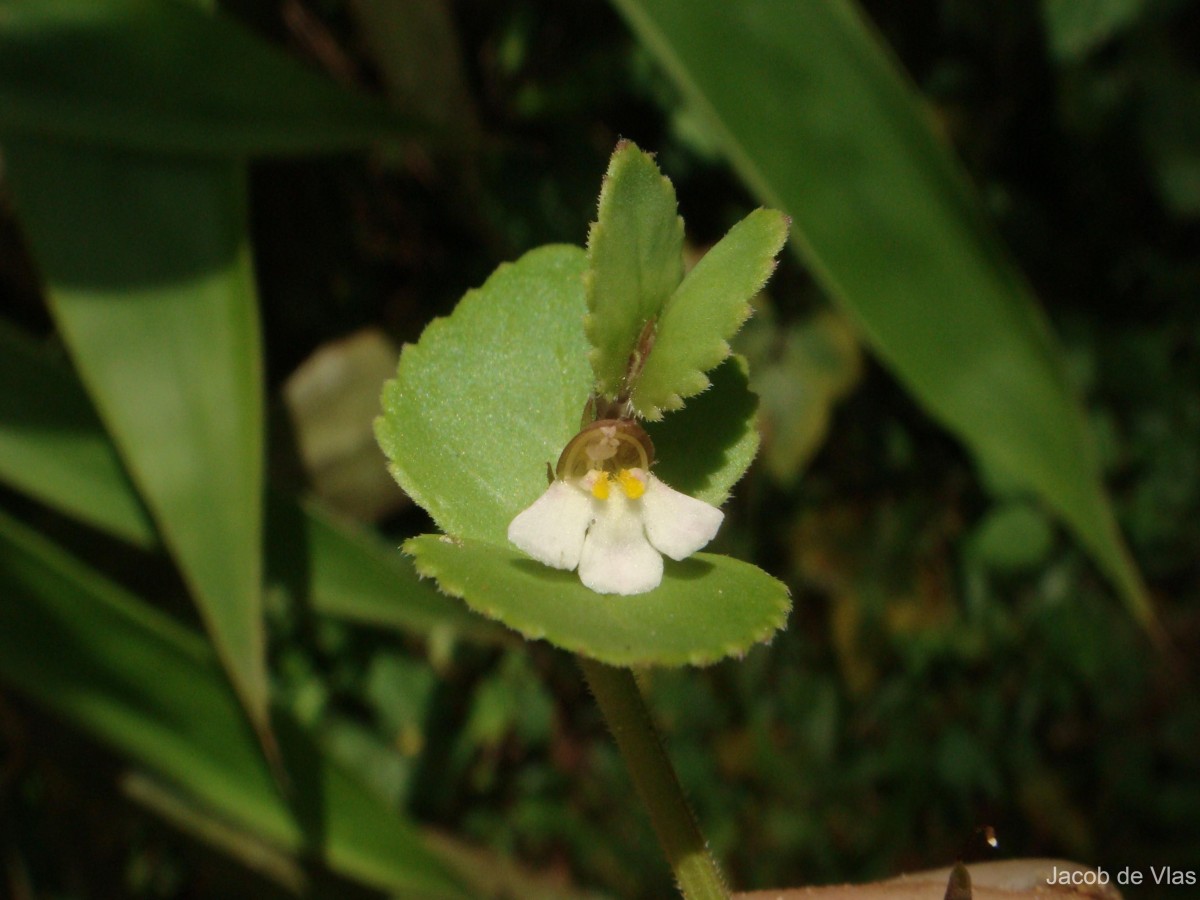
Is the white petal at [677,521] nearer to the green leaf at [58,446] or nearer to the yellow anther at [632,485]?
the yellow anther at [632,485]

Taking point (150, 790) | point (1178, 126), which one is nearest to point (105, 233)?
point (150, 790)

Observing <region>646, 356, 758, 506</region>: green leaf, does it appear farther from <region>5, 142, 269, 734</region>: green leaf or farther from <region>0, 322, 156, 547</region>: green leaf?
<region>0, 322, 156, 547</region>: green leaf

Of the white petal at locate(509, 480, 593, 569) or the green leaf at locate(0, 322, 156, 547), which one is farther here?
the green leaf at locate(0, 322, 156, 547)

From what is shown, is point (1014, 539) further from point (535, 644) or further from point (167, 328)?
point (167, 328)

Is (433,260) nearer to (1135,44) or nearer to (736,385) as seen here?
(1135,44)

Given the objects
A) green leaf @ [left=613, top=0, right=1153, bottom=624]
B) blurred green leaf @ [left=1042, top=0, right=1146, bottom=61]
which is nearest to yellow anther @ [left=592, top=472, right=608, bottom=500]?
green leaf @ [left=613, top=0, right=1153, bottom=624]

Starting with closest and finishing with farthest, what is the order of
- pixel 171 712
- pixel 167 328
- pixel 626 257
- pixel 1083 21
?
pixel 626 257 → pixel 167 328 → pixel 171 712 → pixel 1083 21

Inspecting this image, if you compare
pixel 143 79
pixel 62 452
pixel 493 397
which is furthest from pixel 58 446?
pixel 493 397
